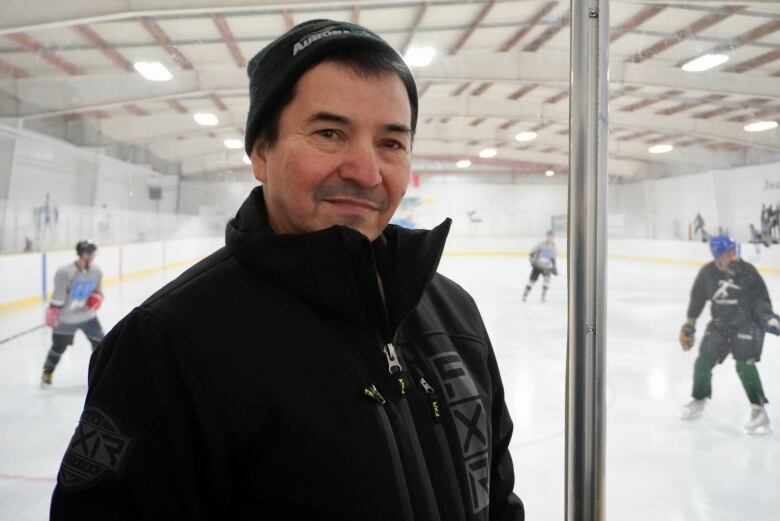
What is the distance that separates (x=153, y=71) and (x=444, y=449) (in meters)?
1.92

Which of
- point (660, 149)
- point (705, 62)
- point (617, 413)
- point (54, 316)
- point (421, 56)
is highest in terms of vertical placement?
point (421, 56)

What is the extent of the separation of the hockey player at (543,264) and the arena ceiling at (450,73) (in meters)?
1.41

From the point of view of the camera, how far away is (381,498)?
646 millimetres

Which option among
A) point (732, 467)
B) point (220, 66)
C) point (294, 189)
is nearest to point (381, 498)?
point (294, 189)

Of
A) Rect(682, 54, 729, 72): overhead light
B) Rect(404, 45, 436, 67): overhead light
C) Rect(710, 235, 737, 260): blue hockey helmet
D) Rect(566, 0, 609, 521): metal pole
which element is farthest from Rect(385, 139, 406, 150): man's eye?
Rect(710, 235, 737, 260): blue hockey helmet

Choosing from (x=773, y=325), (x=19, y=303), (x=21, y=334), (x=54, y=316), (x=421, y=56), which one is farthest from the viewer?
(x=19, y=303)

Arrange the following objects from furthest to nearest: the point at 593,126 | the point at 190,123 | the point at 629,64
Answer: the point at 190,123
the point at 629,64
the point at 593,126

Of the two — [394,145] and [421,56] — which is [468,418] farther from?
[421,56]

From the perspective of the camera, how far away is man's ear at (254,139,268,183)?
0.77 meters

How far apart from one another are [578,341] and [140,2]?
1.83 meters

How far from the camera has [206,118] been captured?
2.35 metres

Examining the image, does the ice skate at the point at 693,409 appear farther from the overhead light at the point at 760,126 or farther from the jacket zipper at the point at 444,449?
the jacket zipper at the point at 444,449

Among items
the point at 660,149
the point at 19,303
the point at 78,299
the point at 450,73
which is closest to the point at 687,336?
the point at 660,149

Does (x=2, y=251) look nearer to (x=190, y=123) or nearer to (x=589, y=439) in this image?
(x=190, y=123)
